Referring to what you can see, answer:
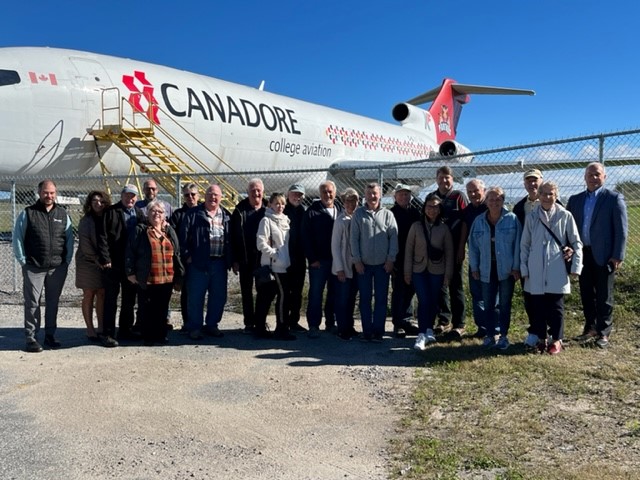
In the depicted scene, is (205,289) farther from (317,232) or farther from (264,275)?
(317,232)

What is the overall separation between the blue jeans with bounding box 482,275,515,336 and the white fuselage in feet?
32.8

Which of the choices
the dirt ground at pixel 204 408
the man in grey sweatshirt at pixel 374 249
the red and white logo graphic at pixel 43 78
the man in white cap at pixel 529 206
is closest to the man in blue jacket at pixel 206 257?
the dirt ground at pixel 204 408

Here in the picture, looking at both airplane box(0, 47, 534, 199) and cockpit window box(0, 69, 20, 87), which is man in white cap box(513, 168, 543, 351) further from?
cockpit window box(0, 69, 20, 87)

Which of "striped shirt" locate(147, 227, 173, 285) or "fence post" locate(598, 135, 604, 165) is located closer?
"striped shirt" locate(147, 227, 173, 285)

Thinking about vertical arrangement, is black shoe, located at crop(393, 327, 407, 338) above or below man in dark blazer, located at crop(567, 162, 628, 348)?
below

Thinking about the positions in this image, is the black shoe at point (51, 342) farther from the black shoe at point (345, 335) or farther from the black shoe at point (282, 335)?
the black shoe at point (345, 335)

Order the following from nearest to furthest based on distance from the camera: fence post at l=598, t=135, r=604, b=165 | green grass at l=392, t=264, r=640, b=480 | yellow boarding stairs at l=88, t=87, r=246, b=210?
green grass at l=392, t=264, r=640, b=480
fence post at l=598, t=135, r=604, b=165
yellow boarding stairs at l=88, t=87, r=246, b=210

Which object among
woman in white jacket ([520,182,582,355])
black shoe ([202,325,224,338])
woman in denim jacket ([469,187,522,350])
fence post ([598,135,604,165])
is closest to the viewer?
woman in white jacket ([520,182,582,355])

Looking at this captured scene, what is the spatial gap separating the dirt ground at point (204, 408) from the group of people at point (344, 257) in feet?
1.40

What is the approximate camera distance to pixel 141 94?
44.6ft

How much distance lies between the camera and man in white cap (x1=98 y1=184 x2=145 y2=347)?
20.1ft

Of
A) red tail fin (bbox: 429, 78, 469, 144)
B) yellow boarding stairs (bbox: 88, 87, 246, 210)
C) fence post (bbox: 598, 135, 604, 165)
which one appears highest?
red tail fin (bbox: 429, 78, 469, 144)

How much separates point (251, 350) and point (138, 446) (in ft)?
8.03

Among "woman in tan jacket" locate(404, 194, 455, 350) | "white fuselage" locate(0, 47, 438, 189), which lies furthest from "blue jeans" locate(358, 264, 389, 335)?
"white fuselage" locate(0, 47, 438, 189)
